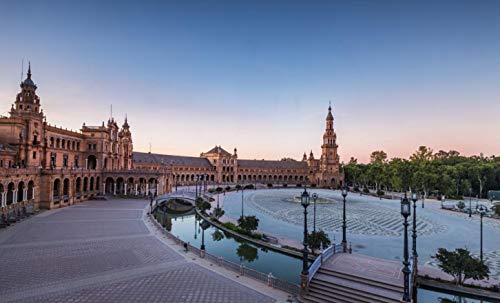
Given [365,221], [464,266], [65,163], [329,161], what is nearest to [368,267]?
[464,266]

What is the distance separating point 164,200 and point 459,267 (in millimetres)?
42899

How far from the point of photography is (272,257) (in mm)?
23000

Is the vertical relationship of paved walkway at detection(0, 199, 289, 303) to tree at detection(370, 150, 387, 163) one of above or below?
below

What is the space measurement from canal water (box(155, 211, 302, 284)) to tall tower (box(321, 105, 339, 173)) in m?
73.8

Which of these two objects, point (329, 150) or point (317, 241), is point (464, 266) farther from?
point (329, 150)

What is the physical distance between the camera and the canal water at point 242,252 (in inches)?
801

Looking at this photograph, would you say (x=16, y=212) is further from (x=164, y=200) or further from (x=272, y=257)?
(x=272, y=257)

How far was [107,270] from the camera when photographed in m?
17.3

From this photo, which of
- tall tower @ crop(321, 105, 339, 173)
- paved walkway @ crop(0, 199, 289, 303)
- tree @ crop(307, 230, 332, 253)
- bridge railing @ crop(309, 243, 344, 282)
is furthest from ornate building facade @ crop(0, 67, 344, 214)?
tall tower @ crop(321, 105, 339, 173)

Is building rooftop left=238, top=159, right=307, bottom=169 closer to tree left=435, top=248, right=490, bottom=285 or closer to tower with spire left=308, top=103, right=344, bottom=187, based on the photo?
tower with spire left=308, top=103, right=344, bottom=187

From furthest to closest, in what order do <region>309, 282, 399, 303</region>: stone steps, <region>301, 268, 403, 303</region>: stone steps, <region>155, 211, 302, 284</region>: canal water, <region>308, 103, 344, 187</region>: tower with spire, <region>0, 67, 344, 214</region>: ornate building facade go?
<region>308, 103, 344, 187</region>: tower with spire
<region>0, 67, 344, 214</region>: ornate building facade
<region>155, 211, 302, 284</region>: canal water
<region>301, 268, 403, 303</region>: stone steps
<region>309, 282, 399, 303</region>: stone steps

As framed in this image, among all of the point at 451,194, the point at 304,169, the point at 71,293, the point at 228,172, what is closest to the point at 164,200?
the point at 71,293

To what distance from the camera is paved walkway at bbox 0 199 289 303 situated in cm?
1403

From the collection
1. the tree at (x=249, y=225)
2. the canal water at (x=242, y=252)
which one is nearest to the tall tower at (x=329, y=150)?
the canal water at (x=242, y=252)
